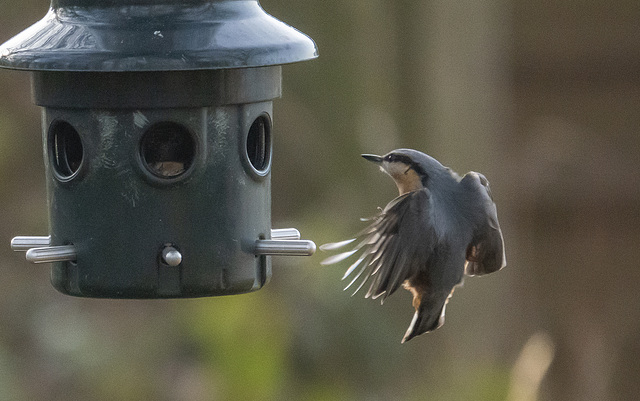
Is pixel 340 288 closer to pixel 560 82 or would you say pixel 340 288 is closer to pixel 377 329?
pixel 377 329

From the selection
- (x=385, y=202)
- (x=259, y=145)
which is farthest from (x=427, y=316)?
(x=385, y=202)

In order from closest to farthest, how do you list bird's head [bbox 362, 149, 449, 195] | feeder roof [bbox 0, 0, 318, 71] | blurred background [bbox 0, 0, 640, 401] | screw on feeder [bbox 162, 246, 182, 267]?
feeder roof [bbox 0, 0, 318, 71], screw on feeder [bbox 162, 246, 182, 267], bird's head [bbox 362, 149, 449, 195], blurred background [bbox 0, 0, 640, 401]


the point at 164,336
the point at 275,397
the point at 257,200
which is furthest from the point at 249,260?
the point at 164,336

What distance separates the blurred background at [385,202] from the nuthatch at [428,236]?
1.74m

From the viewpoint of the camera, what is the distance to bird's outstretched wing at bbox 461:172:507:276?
3410mm

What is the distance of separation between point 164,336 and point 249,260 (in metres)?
3.50

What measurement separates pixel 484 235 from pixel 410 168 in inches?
14.1

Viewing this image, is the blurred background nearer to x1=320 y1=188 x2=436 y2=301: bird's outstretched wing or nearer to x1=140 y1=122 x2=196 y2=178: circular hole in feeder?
x1=320 y1=188 x2=436 y2=301: bird's outstretched wing

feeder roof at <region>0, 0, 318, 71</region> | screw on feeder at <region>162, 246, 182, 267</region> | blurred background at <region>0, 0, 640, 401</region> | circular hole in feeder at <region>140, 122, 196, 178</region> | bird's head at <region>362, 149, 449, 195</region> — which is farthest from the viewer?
blurred background at <region>0, 0, 640, 401</region>

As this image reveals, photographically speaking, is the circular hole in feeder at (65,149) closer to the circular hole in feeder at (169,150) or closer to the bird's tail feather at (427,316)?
the circular hole in feeder at (169,150)

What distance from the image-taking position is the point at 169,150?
3.18 metres

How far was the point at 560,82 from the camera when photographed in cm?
833

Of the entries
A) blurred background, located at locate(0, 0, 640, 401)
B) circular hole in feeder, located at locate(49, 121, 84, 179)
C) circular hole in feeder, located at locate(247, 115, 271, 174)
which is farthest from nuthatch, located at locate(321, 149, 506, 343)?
blurred background, located at locate(0, 0, 640, 401)

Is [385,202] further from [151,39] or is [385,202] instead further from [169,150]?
[151,39]
